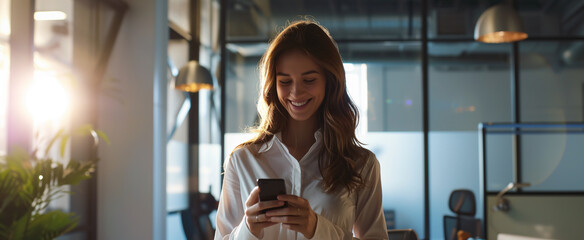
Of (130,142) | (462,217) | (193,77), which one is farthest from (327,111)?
(130,142)

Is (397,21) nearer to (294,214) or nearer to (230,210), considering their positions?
(230,210)

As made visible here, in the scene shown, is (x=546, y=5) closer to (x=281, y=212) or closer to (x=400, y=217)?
(x=400, y=217)

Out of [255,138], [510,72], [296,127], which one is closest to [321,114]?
[296,127]

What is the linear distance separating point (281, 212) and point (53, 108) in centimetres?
397

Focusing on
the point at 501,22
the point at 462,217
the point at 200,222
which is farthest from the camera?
the point at 462,217

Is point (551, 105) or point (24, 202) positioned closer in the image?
point (24, 202)

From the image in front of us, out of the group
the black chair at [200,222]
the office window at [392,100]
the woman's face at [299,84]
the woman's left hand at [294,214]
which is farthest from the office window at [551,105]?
the woman's left hand at [294,214]

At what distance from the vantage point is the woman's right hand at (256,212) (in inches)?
51.5

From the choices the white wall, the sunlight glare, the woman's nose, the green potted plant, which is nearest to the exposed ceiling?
the white wall

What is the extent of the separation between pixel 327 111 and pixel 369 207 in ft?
0.94

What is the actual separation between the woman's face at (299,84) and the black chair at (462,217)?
3989 mm

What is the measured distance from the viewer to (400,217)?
22.2 feet

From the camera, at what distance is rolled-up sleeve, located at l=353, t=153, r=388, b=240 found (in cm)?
154

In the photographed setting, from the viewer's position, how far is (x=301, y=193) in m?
1.56
